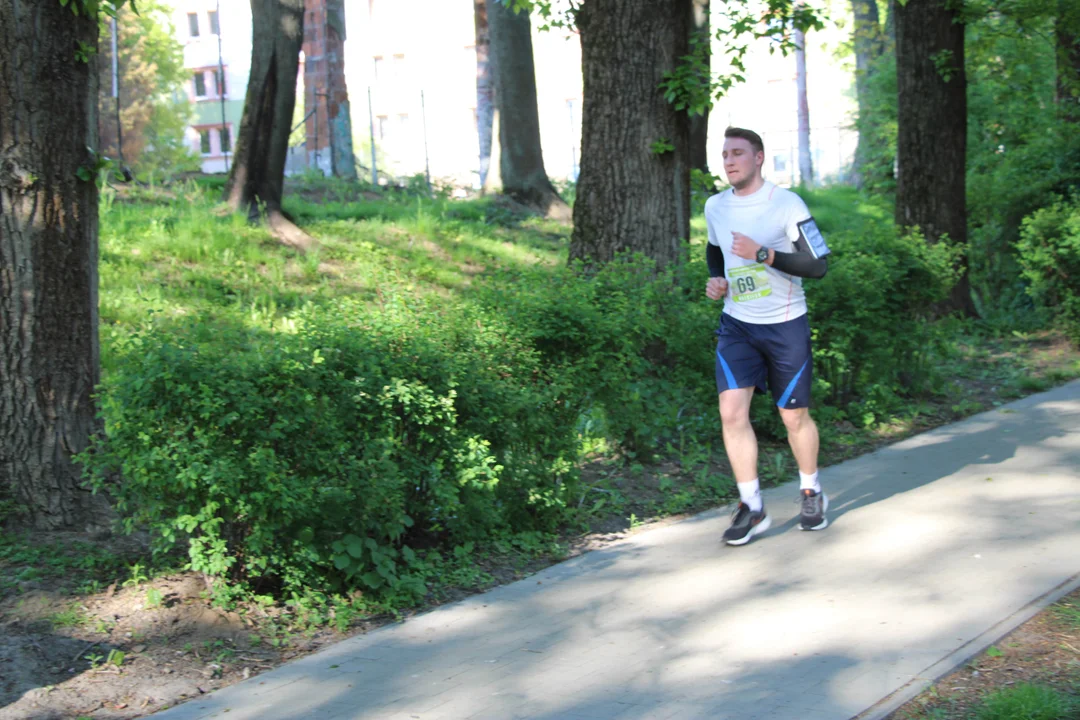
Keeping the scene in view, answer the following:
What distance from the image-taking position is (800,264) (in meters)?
5.87

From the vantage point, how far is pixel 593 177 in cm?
921

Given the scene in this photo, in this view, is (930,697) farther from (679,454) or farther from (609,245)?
(609,245)

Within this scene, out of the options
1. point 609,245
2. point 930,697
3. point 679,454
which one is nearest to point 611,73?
Answer: point 609,245

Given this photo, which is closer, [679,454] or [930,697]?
[930,697]

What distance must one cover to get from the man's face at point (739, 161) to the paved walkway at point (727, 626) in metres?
1.94

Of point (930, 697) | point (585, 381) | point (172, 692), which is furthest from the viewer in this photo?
point (585, 381)

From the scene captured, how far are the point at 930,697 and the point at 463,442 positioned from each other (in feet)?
8.30

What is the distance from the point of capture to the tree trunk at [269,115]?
14.1 meters

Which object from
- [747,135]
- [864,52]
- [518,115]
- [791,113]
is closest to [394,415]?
[747,135]

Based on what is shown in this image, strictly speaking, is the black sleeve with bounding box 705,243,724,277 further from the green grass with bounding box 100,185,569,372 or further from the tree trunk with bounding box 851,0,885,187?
the tree trunk with bounding box 851,0,885,187

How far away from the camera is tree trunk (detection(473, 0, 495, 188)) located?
2717 centimetres

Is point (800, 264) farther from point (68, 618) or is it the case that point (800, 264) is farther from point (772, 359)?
point (68, 618)

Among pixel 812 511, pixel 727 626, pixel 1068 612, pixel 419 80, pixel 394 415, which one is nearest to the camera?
pixel 1068 612

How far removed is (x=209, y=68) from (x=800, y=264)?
226 ft
